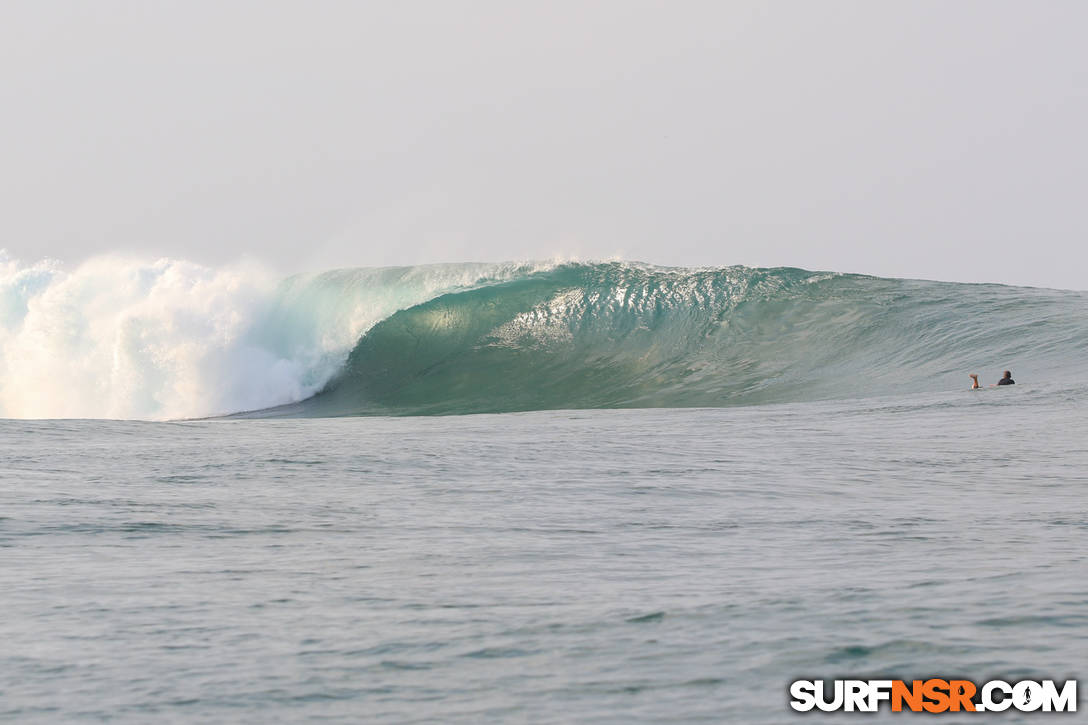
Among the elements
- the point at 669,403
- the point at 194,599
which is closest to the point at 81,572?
the point at 194,599

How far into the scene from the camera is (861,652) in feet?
12.5

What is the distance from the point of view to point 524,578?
507cm

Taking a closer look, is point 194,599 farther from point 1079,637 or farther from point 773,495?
point 773,495

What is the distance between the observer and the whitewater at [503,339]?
1978cm

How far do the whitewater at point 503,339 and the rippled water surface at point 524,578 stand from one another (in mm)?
10095

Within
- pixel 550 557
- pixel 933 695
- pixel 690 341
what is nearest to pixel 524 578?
pixel 550 557

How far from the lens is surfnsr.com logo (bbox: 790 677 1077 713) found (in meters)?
3.29

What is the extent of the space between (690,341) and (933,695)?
19.1 m

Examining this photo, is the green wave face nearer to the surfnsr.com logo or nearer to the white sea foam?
the white sea foam

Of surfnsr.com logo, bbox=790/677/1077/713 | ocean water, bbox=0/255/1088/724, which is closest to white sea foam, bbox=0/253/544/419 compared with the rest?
ocean water, bbox=0/255/1088/724

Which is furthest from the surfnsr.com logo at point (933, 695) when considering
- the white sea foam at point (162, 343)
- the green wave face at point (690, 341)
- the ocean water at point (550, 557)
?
the white sea foam at point (162, 343)

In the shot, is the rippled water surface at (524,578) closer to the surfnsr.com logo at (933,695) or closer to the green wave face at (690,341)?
the surfnsr.com logo at (933,695)

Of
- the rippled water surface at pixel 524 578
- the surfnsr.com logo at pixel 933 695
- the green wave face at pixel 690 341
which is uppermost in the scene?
the green wave face at pixel 690 341

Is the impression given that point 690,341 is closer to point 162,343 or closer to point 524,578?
point 162,343
